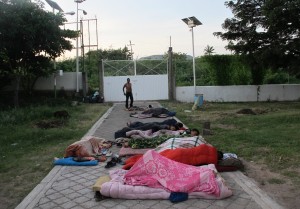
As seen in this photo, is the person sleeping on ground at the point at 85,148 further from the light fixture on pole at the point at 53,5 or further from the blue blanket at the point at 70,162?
the light fixture on pole at the point at 53,5

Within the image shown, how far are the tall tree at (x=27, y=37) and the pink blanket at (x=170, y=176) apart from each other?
13.0 metres

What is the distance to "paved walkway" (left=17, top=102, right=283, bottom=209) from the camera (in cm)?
471

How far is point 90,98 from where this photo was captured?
22531 mm

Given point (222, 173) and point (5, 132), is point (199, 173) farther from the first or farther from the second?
point (5, 132)

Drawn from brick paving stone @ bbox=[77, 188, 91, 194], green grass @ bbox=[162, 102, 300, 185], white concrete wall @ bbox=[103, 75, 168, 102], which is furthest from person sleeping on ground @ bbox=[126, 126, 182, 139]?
white concrete wall @ bbox=[103, 75, 168, 102]

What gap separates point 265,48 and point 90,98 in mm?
10824

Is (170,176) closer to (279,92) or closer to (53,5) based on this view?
(53,5)

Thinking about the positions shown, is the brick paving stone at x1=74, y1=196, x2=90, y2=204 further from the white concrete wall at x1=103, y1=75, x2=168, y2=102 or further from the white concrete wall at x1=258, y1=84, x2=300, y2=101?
the white concrete wall at x1=258, y1=84, x2=300, y2=101

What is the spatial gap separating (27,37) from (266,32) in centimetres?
1117

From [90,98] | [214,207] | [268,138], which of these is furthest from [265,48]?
[214,207]

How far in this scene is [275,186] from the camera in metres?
5.44

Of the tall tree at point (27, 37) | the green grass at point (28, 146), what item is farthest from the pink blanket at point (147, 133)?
the tall tree at point (27, 37)

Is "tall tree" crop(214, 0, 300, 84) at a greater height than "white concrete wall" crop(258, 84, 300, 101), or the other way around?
"tall tree" crop(214, 0, 300, 84)

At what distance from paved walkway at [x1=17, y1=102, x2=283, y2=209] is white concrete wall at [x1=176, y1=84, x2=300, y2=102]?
16.5 meters
